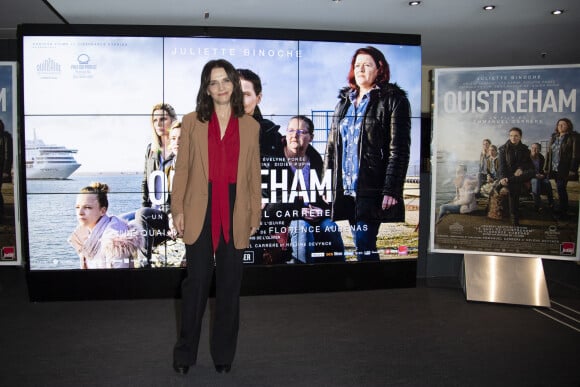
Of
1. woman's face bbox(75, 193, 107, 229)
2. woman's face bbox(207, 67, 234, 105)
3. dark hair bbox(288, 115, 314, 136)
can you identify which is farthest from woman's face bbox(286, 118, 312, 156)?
woman's face bbox(207, 67, 234, 105)

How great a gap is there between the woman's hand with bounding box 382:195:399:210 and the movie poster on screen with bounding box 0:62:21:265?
3318 mm

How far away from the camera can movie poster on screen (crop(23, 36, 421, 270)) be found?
4.43m

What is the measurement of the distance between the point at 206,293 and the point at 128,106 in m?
2.27

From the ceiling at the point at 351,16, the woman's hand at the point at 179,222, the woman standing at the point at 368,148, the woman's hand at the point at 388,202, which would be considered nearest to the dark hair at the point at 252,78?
the ceiling at the point at 351,16

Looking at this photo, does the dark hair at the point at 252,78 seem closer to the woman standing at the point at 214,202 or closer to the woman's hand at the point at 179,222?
the woman standing at the point at 214,202

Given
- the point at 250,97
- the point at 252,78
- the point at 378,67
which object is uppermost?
the point at 378,67

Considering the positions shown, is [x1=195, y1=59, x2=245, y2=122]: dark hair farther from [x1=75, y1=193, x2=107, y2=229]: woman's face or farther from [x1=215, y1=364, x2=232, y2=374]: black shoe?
[x1=75, y1=193, x2=107, y2=229]: woman's face

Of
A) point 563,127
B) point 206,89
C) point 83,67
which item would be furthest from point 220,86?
point 563,127

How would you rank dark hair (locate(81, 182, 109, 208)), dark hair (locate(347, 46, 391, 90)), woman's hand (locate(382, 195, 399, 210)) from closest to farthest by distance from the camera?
dark hair (locate(81, 182, 109, 208)) < dark hair (locate(347, 46, 391, 90)) < woman's hand (locate(382, 195, 399, 210))

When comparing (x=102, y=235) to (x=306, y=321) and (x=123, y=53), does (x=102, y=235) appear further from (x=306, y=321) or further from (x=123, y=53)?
(x=306, y=321)

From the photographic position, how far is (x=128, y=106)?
4.51 m

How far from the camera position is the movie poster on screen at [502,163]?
4.62m

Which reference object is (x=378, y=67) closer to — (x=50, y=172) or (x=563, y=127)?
(x=563, y=127)

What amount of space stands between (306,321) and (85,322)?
166 cm
